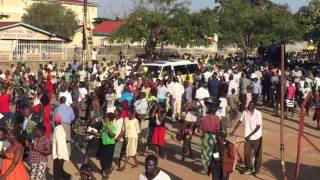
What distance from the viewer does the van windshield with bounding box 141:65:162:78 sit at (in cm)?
2273

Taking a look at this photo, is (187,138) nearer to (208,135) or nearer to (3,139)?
(208,135)

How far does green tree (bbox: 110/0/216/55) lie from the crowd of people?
16464 millimetres

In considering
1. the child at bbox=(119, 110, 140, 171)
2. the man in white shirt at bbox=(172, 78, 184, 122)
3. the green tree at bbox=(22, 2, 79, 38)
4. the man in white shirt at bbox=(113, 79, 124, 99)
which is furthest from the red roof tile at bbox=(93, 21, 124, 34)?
the child at bbox=(119, 110, 140, 171)

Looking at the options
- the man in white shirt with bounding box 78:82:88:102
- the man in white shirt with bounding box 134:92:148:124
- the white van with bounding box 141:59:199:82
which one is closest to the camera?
the man in white shirt with bounding box 134:92:148:124

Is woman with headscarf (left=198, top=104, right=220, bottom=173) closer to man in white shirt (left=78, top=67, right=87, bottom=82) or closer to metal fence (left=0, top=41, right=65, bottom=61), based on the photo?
man in white shirt (left=78, top=67, right=87, bottom=82)

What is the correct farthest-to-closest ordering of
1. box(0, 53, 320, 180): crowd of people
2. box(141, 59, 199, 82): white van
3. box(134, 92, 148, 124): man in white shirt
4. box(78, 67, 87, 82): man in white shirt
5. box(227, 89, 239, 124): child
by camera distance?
1. box(78, 67, 87, 82): man in white shirt
2. box(141, 59, 199, 82): white van
3. box(227, 89, 239, 124): child
4. box(134, 92, 148, 124): man in white shirt
5. box(0, 53, 320, 180): crowd of people

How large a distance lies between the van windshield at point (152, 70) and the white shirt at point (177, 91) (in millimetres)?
4091

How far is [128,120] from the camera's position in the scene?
12430 millimetres

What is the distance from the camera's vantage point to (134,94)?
732 inches

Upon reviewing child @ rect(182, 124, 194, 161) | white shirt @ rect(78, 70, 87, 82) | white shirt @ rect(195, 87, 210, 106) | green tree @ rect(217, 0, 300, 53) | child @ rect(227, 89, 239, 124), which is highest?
green tree @ rect(217, 0, 300, 53)

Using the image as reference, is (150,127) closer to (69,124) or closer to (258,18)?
(69,124)

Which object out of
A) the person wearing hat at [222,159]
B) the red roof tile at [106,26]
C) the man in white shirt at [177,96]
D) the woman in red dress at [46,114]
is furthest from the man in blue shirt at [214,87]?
the red roof tile at [106,26]

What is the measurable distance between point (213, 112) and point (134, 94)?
21.6ft

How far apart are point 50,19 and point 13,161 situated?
47.0 m
